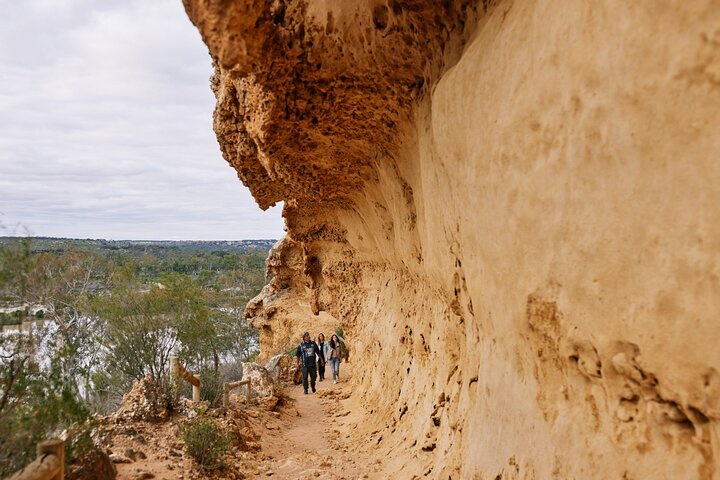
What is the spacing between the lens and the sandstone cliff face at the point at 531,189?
1.63m

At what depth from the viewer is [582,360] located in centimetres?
231

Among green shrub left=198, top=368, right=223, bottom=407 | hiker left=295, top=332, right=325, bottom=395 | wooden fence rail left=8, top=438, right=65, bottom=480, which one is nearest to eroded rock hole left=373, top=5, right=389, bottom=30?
wooden fence rail left=8, top=438, right=65, bottom=480

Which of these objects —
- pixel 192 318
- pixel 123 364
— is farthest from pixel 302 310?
pixel 123 364

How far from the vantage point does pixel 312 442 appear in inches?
318

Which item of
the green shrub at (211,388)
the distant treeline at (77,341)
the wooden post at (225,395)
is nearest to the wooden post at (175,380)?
the distant treeline at (77,341)

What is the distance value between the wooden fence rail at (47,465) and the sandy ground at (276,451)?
214cm

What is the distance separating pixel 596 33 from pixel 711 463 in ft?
5.01

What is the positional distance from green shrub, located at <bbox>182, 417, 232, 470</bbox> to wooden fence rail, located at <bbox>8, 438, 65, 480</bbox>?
256 centimetres

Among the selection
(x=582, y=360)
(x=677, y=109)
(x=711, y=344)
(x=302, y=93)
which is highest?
(x=302, y=93)

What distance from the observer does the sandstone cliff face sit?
1.63 metres

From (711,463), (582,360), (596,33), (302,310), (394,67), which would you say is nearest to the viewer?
(711,463)

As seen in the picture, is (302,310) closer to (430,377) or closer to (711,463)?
(430,377)

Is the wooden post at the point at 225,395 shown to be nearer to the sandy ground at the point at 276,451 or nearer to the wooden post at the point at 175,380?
the sandy ground at the point at 276,451

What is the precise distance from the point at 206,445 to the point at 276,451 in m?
1.87
